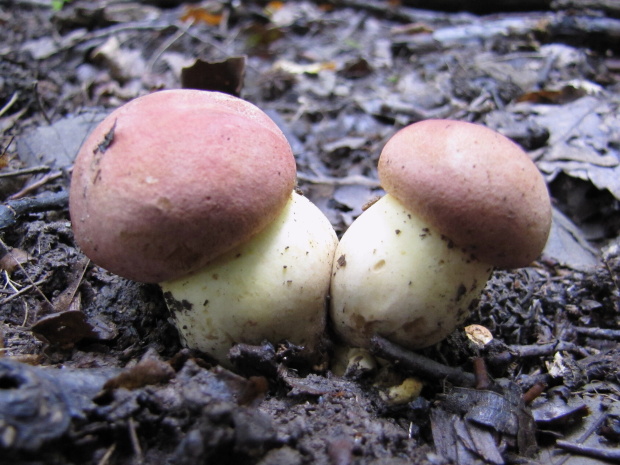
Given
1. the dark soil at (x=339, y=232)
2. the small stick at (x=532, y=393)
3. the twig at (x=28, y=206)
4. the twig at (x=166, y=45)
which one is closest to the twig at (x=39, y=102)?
the dark soil at (x=339, y=232)

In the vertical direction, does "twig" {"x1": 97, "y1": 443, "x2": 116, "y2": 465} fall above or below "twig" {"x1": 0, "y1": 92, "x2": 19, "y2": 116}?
below

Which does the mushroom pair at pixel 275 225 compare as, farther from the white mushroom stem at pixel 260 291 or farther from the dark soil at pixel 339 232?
the dark soil at pixel 339 232

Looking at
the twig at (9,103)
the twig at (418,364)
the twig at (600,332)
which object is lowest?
the twig at (600,332)

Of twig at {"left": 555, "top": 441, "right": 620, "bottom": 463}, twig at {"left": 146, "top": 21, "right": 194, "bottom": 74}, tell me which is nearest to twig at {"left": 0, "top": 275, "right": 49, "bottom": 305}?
twig at {"left": 555, "top": 441, "right": 620, "bottom": 463}

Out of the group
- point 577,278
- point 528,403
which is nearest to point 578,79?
point 577,278

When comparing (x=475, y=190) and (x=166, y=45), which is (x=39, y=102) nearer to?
(x=166, y=45)

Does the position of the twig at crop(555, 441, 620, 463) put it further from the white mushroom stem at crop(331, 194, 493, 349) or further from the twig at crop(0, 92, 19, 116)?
the twig at crop(0, 92, 19, 116)

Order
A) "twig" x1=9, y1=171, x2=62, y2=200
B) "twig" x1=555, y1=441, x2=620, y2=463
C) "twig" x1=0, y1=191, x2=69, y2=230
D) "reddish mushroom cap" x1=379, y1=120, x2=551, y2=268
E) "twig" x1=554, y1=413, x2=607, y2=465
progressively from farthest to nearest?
"twig" x1=9, y1=171, x2=62, y2=200 → "twig" x1=0, y1=191, x2=69, y2=230 → "twig" x1=554, y1=413, x2=607, y2=465 → "twig" x1=555, y1=441, x2=620, y2=463 → "reddish mushroom cap" x1=379, y1=120, x2=551, y2=268

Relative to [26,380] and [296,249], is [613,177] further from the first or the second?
[26,380]
